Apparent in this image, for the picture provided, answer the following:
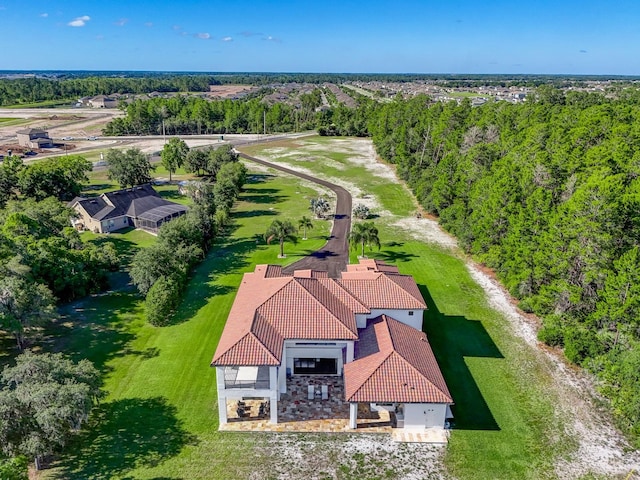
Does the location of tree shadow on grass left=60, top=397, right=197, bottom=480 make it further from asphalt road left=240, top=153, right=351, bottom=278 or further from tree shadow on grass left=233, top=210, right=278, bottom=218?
tree shadow on grass left=233, top=210, right=278, bottom=218

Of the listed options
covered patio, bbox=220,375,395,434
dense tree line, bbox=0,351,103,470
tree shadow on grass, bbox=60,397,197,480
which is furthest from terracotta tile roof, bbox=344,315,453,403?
dense tree line, bbox=0,351,103,470

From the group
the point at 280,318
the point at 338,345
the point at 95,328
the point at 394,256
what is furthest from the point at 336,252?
the point at 95,328

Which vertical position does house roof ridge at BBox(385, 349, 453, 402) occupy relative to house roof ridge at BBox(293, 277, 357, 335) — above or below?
below

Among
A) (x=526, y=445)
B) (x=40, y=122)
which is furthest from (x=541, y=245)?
(x=40, y=122)

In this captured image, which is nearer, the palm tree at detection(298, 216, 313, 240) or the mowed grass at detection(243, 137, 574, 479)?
the mowed grass at detection(243, 137, 574, 479)

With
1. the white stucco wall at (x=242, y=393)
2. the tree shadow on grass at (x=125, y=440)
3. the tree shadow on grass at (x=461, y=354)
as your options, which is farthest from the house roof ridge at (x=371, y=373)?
the tree shadow on grass at (x=125, y=440)

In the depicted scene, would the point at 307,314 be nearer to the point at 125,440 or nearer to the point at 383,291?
the point at 383,291

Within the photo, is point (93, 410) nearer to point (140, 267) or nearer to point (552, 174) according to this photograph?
point (140, 267)

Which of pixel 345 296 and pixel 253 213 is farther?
pixel 253 213
